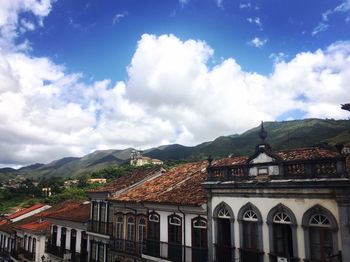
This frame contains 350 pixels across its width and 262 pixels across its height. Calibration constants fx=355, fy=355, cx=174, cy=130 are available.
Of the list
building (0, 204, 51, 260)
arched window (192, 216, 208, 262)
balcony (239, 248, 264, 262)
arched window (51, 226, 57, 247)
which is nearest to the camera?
balcony (239, 248, 264, 262)

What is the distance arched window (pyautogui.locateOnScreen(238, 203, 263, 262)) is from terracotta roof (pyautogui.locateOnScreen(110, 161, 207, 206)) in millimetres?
2636

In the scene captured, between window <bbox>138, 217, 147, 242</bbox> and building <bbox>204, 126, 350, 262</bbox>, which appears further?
window <bbox>138, 217, 147, 242</bbox>

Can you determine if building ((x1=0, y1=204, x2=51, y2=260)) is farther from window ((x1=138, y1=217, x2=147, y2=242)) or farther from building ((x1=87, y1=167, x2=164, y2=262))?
window ((x1=138, y1=217, x2=147, y2=242))

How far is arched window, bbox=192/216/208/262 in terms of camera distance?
18.2 m

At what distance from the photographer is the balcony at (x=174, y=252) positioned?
18.4 metres

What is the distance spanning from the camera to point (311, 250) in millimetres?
13906

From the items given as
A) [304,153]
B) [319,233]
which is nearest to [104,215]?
[304,153]

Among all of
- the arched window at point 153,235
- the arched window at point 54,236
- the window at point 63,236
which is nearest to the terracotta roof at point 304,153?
A: the arched window at point 153,235

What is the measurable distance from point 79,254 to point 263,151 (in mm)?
20180

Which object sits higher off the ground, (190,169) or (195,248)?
(190,169)

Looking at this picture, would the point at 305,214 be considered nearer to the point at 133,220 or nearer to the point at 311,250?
the point at 311,250

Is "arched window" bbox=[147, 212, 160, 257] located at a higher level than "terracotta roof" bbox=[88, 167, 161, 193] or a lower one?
lower

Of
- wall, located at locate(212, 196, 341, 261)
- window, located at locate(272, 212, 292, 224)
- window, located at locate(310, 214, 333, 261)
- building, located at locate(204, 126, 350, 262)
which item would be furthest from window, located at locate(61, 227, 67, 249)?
window, located at locate(310, 214, 333, 261)

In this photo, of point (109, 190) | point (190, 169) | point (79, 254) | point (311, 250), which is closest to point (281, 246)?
point (311, 250)
